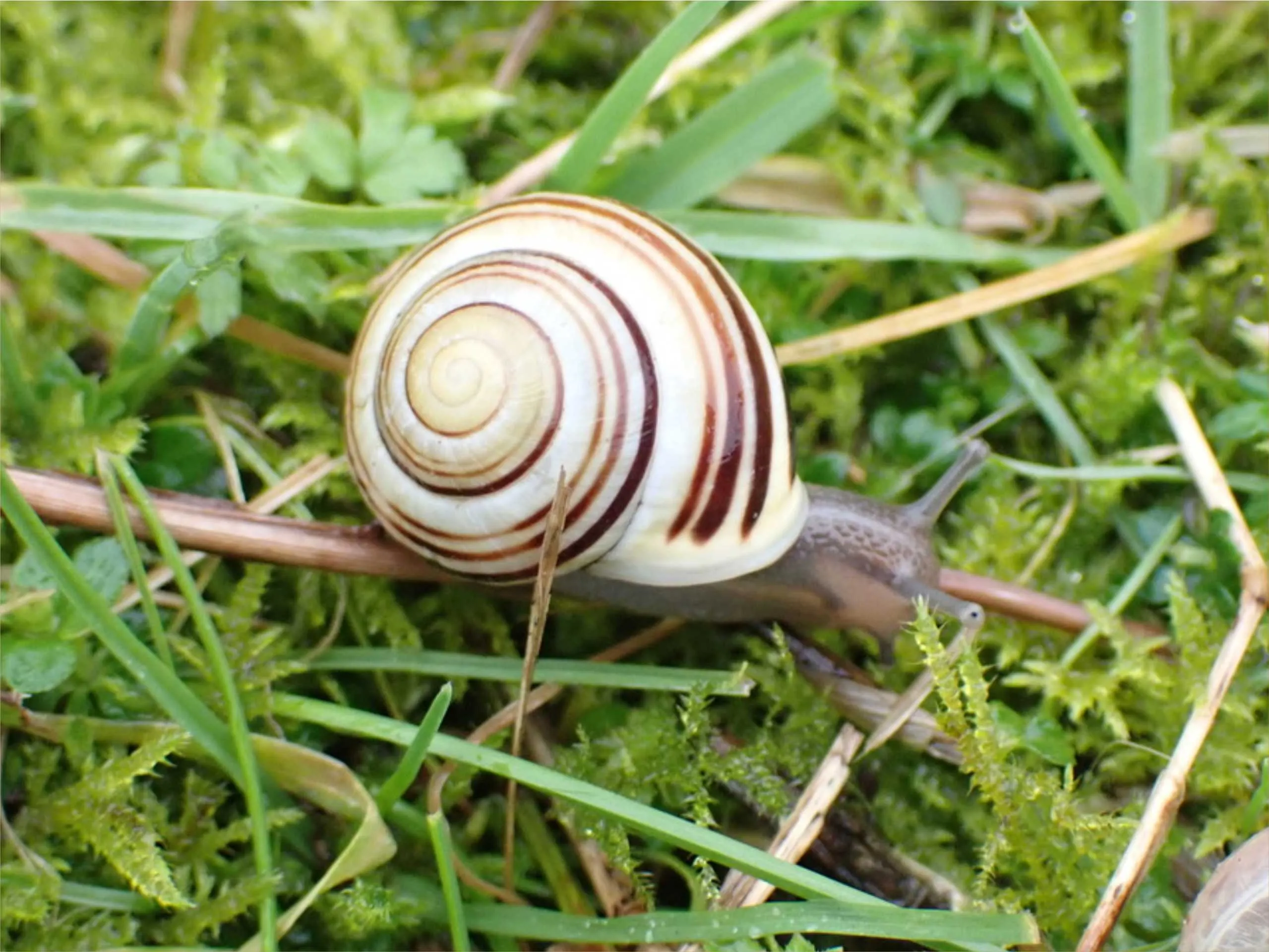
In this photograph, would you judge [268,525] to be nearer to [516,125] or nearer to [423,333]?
[423,333]

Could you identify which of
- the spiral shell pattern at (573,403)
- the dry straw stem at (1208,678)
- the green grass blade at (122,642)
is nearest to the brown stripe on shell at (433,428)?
the spiral shell pattern at (573,403)

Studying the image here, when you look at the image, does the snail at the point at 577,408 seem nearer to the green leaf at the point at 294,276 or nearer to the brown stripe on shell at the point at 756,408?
the brown stripe on shell at the point at 756,408

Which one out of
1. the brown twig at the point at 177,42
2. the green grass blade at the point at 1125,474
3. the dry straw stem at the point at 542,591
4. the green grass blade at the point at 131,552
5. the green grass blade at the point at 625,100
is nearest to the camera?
the dry straw stem at the point at 542,591

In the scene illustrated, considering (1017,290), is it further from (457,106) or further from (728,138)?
(457,106)

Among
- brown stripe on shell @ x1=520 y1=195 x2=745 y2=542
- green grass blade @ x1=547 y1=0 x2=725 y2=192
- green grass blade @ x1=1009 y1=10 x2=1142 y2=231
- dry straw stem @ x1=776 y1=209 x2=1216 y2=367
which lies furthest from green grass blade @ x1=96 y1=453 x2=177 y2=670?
green grass blade @ x1=1009 y1=10 x2=1142 y2=231

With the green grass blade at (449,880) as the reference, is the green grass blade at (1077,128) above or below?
above

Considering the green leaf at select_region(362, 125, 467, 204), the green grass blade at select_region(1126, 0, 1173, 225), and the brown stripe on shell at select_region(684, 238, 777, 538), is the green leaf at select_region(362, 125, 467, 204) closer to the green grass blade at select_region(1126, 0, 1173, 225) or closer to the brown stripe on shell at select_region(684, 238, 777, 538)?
the brown stripe on shell at select_region(684, 238, 777, 538)

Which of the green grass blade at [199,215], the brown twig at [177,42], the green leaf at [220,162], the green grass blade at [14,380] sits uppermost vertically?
the brown twig at [177,42]
